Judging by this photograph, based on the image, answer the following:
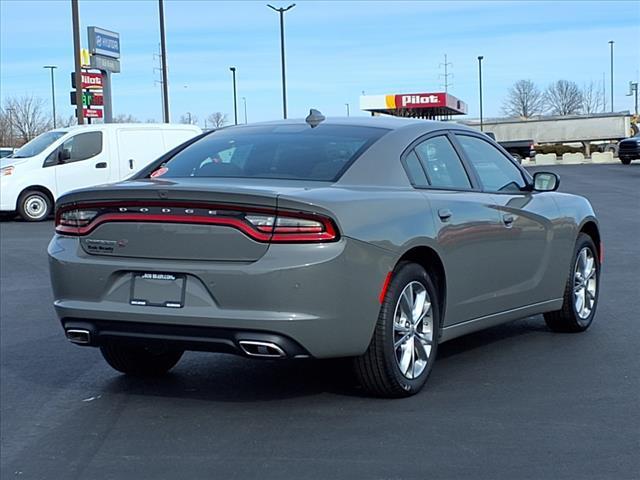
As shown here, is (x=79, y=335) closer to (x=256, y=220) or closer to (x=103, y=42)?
(x=256, y=220)

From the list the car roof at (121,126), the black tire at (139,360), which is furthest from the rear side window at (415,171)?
the car roof at (121,126)

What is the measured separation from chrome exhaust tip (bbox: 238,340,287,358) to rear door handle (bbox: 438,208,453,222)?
140cm

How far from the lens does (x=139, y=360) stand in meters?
6.08

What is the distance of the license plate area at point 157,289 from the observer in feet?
16.1

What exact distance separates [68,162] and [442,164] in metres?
15.2

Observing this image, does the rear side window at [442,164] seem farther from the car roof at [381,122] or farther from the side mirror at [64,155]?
the side mirror at [64,155]

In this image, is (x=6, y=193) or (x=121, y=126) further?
(x=121, y=126)

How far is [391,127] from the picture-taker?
600 cm

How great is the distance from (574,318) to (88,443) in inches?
150

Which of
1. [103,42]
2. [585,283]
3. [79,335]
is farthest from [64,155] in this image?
[103,42]

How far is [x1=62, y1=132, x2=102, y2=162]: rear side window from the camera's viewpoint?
66.4 ft

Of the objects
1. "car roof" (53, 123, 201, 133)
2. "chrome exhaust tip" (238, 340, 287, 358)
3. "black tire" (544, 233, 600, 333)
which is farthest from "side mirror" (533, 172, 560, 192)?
"car roof" (53, 123, 201, 133)

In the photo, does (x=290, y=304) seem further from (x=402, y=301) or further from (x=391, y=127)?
(x=391, y=127)

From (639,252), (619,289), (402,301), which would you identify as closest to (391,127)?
(402,301)
